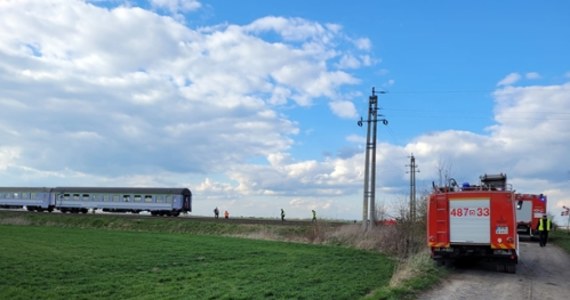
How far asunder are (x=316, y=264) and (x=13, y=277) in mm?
10538

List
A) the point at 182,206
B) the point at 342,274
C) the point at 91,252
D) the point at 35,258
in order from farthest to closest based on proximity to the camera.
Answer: the point at 182,206 < the point at 91,252 < the point at 35,258 < the point at 342,274

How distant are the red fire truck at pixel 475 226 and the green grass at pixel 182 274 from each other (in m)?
2.37

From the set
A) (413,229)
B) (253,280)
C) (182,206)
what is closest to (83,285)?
(253,280)

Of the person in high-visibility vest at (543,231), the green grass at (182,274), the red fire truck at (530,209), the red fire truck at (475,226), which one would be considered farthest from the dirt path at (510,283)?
the red fire truck at (530,209)

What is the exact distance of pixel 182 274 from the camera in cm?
1730

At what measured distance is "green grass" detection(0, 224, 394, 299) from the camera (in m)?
13.4

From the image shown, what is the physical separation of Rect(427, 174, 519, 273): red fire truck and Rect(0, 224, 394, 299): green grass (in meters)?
2.37

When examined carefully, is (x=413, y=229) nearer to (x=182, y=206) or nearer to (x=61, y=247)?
(x=61, y=247)

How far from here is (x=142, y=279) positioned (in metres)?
15.9

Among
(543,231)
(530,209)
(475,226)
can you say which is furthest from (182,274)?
(530,209)

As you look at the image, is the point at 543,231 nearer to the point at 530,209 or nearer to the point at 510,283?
the point at 530,209

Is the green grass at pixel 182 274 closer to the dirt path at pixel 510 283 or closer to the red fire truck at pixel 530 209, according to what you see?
the dirt path at pixel 510 283

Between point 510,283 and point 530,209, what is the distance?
22086mm

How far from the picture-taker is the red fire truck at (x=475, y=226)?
1797cm
